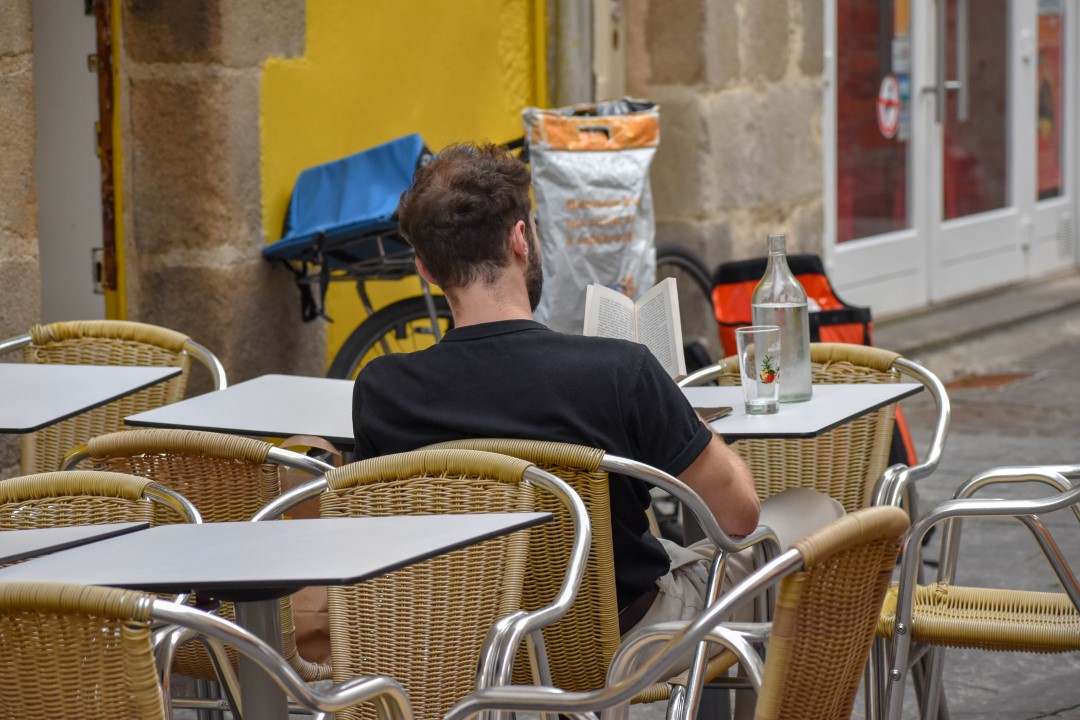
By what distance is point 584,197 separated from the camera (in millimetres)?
5496

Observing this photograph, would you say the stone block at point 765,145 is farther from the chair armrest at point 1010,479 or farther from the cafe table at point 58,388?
the chair armrest at point 1010,479

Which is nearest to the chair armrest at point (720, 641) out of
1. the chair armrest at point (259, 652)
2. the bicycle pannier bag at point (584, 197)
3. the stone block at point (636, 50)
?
the chair armrest at point (259, 652)

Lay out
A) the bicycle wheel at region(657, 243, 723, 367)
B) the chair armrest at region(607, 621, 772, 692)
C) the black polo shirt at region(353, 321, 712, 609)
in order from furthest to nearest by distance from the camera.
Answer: the bicycle wheel at region(657, 243, 723, 367) → the black polo shirt at region(353, 321, 712, 609) → the chair armrest at region(607, 621, 772, 692)

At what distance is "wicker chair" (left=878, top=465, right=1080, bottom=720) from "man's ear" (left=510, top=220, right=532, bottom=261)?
78 cm

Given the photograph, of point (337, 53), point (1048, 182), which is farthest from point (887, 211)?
point (337, 53)

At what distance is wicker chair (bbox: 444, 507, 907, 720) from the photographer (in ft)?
5.82

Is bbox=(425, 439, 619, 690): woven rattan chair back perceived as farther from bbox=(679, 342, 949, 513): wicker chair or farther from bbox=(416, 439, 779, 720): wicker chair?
bbox=(679, 342, 949, 513): wicker chair

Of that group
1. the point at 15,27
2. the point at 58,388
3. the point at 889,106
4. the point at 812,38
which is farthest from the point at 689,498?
the point at 889,106

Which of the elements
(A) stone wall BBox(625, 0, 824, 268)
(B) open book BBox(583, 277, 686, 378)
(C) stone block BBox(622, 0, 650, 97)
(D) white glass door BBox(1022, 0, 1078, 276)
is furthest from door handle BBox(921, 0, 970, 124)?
(B) open book BBox(583, 277, 686, 378)

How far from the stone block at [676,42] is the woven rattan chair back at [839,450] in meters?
3.54

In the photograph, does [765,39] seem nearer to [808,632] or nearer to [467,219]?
[467,219]

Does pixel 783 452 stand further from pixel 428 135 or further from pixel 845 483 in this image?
pixel 428 135

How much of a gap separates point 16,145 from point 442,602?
2.61 metres

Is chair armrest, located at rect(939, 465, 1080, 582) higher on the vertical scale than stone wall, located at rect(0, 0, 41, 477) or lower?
lower
